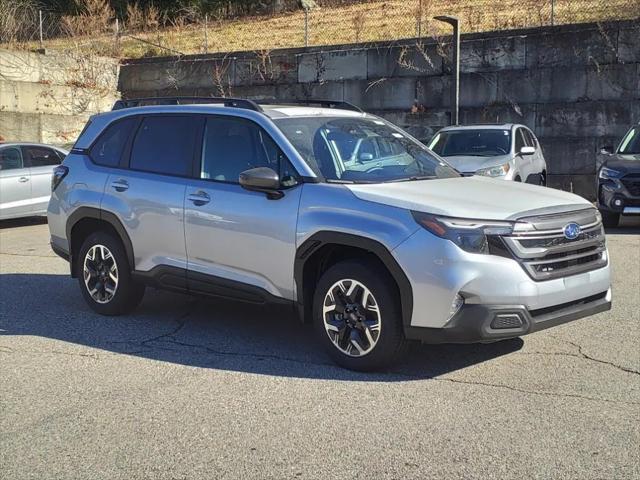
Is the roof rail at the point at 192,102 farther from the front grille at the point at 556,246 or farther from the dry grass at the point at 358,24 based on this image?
the dry grass at the point at 358,24

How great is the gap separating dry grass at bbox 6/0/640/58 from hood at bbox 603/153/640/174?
5627 millimetres

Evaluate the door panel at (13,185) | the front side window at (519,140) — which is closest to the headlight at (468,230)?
the front side window at (519,140)

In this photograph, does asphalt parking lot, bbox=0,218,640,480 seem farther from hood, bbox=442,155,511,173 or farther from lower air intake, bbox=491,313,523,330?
hood, bbox=442,155,511,173

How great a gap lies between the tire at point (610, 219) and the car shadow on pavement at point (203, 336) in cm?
774

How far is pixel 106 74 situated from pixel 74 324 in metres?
17.2

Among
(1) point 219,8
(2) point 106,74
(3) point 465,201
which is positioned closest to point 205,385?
(3) point 465,201

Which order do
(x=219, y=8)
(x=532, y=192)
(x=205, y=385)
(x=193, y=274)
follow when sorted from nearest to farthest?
(x=205, y=385) < (x=532, y=192) < (x=193, y=274) < (x=219, y=8)

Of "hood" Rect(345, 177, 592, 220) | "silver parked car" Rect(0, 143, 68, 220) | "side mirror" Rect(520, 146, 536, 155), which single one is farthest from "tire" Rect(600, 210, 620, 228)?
"silver parked car" Rect(0, 143, 68, 220)

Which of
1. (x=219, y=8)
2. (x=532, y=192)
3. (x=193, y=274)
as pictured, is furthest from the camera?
(x=219, y=8)

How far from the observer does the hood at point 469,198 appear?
4984 millimetres

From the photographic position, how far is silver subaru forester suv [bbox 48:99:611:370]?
491 cm

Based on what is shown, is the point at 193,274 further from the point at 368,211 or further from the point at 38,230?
the point at 38,230

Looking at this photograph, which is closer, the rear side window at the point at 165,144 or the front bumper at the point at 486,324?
the front bumper at the point at 486,324

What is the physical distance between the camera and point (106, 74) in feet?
74.1
